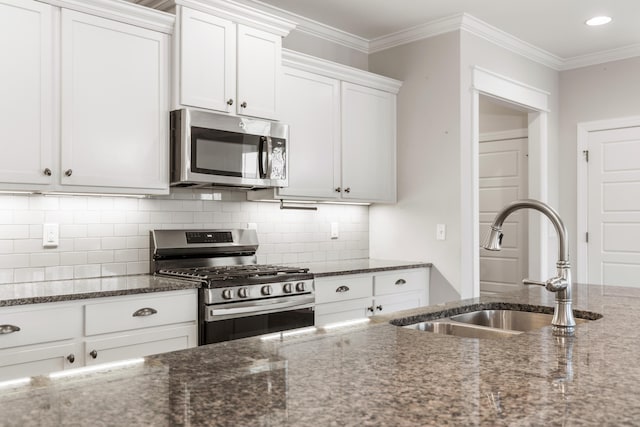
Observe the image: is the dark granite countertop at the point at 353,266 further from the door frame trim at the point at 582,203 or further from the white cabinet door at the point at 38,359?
the door frame trim at the point at 582,203

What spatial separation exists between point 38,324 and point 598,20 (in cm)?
410

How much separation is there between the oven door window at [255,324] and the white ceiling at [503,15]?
2.06 m

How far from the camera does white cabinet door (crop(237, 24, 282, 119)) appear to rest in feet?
11.1

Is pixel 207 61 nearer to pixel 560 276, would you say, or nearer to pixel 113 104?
pixel 113 104

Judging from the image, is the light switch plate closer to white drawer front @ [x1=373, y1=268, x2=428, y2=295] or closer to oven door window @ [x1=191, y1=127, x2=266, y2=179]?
oven door window @ [x1=191, y1=127, x2=266, y2=179]

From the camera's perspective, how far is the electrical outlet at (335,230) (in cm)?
440

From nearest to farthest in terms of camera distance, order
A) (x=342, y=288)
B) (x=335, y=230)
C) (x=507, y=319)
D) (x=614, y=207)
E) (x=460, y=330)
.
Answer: (x=460, y=330) < (x=507, y=319) < (x=342, y=288) < (x=335, y=230) < (x=614, y=207)

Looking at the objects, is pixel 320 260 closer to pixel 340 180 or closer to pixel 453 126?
pixel 340 180

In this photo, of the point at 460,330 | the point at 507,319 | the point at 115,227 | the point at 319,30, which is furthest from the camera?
the point at 319,30

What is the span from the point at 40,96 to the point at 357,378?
226 cm

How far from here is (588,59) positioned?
5.10 meters

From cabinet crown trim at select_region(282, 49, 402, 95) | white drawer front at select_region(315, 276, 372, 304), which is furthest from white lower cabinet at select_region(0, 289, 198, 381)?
cabinet crown trim at select_region(282, 49, 402, 95)

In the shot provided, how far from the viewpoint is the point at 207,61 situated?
322cm

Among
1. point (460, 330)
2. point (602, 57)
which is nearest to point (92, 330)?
point (460, 330)
